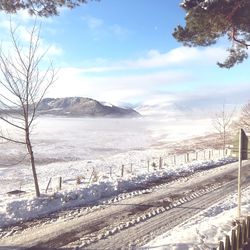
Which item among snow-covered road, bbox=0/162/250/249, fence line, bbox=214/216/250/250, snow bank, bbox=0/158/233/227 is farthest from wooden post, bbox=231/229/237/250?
snow bank, bbox=0/158/233/227

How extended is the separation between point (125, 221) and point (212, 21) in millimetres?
8886

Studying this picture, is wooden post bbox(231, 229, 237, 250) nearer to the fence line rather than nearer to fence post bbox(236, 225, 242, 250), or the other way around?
the fence line

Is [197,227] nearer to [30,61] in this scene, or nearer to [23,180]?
[30,61]

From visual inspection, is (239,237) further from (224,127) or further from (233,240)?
(224,127)

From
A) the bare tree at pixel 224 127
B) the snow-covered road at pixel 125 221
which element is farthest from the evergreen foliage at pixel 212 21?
the bare tree at pixel 224 127

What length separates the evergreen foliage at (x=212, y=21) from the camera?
15758mm

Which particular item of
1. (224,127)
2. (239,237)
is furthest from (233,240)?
(224,127)

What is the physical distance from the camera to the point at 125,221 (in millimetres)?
13516

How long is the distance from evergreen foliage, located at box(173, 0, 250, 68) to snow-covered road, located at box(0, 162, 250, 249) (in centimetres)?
727

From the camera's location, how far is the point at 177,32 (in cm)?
1812

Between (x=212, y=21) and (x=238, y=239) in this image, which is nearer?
(x=238, y=239)

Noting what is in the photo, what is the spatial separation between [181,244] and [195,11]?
9.61 metres

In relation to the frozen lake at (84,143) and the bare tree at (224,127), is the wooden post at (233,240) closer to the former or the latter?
the frozen lake at (84,143)

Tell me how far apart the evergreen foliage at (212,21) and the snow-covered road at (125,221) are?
7266 millimetres
